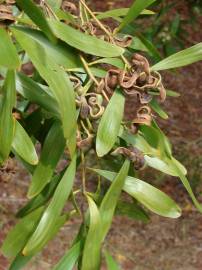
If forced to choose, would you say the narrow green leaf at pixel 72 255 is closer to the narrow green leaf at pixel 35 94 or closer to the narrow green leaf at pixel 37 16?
the narrow green leaf at pixel 35 94

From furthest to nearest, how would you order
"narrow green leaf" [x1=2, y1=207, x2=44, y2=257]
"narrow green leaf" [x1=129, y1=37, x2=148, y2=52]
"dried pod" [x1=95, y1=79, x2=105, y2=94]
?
"narrow green leaf" [x1=129, y1=37, x2=148, y2=52] < "narrow green leaf" [x1=2, y1=207, x2=44, y2=257] < "dried pod" [x1=95, y1=79, x2=105, y2=94]

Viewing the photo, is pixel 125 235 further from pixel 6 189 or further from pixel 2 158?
pixel 2 158

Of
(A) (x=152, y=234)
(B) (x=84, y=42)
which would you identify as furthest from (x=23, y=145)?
(A) (x=152, y=234)

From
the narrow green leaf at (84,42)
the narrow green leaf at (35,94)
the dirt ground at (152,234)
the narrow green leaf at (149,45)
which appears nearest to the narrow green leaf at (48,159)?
the narrow green leaf at (35,94)

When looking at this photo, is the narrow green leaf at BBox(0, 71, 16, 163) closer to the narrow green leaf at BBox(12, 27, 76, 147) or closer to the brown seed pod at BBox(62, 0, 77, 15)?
the narrow green leaf at BBox(12, 27, 76, 147)

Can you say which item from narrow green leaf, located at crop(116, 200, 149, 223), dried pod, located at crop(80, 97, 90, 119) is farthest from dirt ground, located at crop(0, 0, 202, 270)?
dried pod, located at crop(80, 97, 90, 119)

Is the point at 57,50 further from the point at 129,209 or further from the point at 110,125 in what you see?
the point at 129,209
